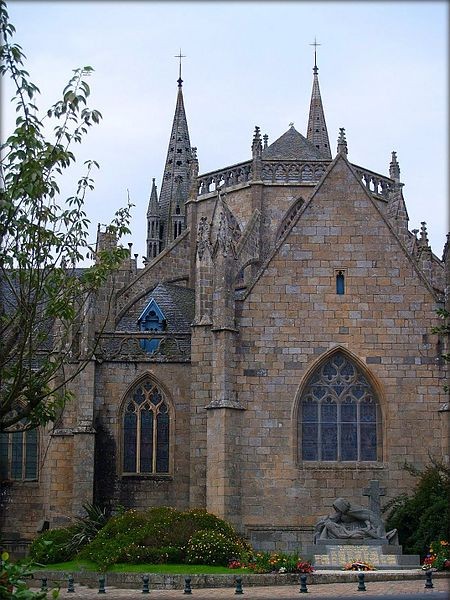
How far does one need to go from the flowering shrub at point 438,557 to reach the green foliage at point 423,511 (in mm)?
775

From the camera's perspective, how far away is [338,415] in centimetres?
3278

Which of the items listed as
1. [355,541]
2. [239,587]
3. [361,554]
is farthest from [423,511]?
[239,587]

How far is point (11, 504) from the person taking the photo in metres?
36.6

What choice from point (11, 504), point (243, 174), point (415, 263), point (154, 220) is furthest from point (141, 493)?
point (154, 220)

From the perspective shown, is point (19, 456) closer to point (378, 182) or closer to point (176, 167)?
point (378, 182)

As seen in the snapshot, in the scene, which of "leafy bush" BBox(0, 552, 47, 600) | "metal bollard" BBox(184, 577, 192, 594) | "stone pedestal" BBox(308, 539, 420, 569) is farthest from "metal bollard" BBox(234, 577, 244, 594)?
"leafy bush" BBox(0, 552, 47, 600)

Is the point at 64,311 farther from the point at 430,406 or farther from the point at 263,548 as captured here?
the point at 430,406

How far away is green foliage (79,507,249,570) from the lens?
2708cm

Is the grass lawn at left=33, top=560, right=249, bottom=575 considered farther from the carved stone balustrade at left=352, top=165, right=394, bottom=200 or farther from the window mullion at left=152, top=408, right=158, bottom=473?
the carved stone balustrade at left=352, top=165, right=394, bottom=200

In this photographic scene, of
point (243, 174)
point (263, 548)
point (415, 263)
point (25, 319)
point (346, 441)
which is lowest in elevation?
point (263, 548)

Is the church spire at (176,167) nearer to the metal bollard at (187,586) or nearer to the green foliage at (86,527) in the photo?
the green foliage at (86,527)

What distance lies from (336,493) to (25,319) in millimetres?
17004

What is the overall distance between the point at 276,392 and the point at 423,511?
5.68 metres

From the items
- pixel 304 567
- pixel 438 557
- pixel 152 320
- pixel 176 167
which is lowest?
pixel 304 567
